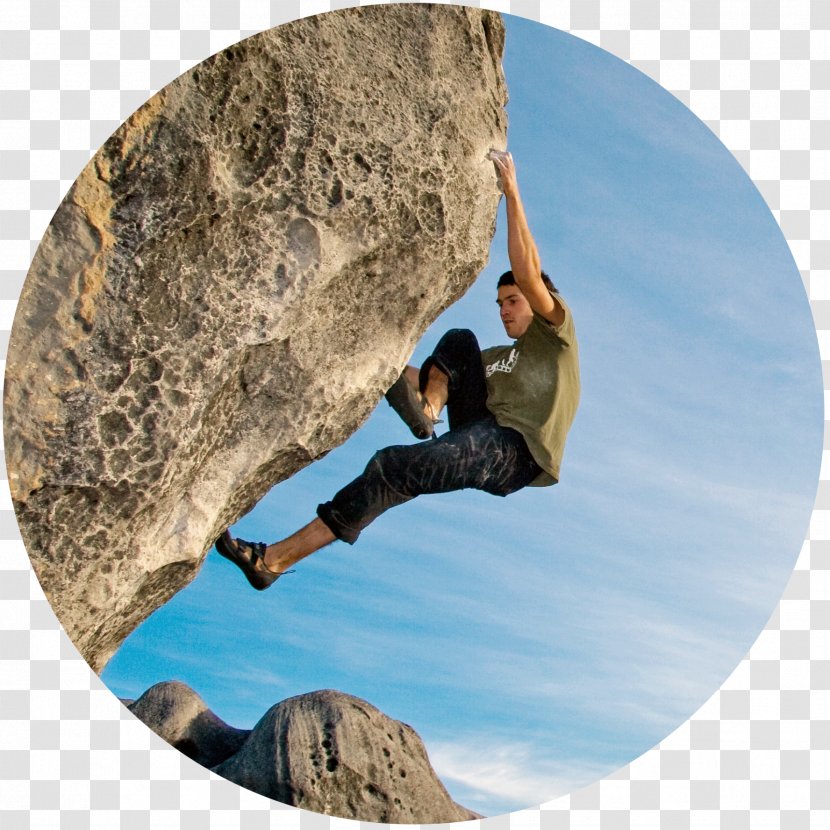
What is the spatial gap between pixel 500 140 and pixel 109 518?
2.17 m

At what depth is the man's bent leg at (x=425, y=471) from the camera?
4.36m

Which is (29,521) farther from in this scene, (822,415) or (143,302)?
(822,415)

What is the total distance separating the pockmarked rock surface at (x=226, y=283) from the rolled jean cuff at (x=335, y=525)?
0.25 meters

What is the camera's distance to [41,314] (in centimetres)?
368

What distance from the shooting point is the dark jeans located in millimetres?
4363

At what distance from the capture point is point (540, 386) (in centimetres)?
443

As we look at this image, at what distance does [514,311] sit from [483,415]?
1.52 feet

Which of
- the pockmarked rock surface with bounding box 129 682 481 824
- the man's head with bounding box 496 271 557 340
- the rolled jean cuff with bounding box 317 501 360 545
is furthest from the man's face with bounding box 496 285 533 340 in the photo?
the pockmarked rock surface with bounding box 129 682 481 824

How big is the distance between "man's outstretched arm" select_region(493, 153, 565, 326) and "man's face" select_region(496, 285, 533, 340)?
30 mm

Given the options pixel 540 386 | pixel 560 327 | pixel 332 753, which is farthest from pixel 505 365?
pixel 332 753

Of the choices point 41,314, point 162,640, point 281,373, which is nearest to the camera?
point 41,314

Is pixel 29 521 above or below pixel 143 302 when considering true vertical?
below

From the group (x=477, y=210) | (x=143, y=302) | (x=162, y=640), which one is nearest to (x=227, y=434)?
(x=143, y=302)

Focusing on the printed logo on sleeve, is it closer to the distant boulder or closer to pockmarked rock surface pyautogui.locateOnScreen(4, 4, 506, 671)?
pockmarked rock surface pyautogui.locateOnScreen(4, 4, 506, 671)
